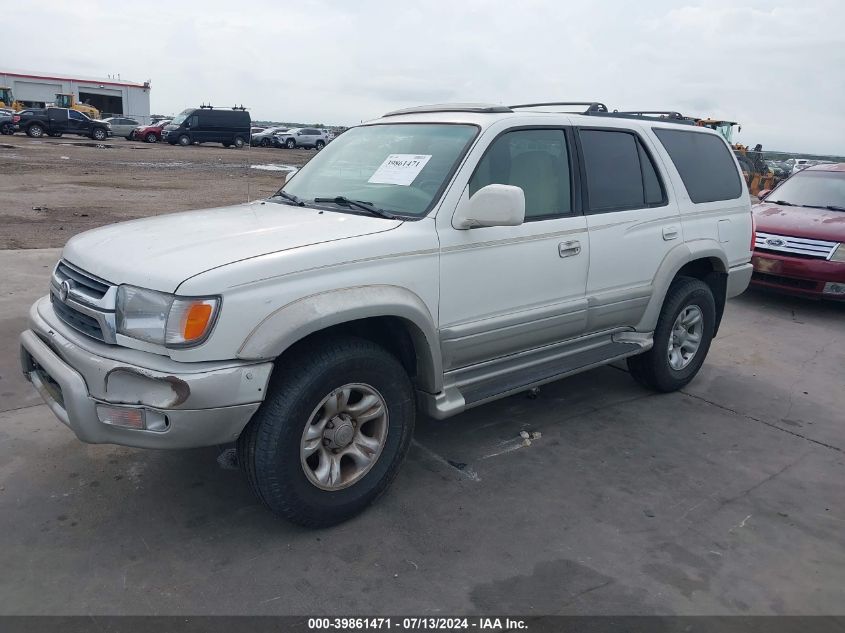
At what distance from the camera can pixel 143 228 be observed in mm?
3426

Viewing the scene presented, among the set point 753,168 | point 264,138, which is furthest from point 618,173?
point 264,138

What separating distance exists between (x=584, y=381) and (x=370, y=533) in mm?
2658

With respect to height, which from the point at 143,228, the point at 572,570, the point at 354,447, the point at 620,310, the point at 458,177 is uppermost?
the point at 458,177

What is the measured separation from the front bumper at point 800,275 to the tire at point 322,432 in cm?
613

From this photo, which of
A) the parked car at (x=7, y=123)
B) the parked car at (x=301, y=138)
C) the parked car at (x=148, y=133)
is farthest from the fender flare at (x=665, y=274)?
the parked car at (x=301, y=138)

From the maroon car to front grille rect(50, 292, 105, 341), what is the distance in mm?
7108

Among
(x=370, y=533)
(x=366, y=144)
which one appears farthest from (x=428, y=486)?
(x=366, y=144)

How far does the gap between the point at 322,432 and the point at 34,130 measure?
38.9 m

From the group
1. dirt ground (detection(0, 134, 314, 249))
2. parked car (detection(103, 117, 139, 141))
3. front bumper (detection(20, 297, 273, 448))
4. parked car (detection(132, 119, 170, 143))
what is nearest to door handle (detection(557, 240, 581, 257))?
front bumper (detection(20, 297, 273, 448))

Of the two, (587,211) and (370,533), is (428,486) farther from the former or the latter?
(587,211)

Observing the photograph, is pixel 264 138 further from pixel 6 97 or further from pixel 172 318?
pixel 172 318

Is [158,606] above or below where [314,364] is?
below

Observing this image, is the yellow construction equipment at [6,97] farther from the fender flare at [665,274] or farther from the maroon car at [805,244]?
the fender flare at [665,274]

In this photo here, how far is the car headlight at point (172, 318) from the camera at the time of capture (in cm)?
267
